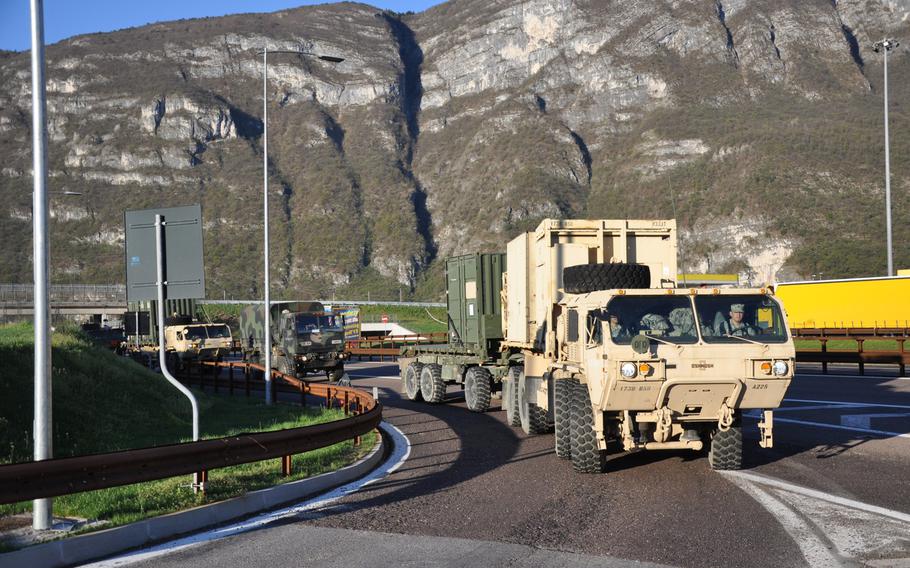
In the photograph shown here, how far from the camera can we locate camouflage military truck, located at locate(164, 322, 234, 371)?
38406 millimetres

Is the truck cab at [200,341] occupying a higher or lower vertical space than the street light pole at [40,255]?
lower

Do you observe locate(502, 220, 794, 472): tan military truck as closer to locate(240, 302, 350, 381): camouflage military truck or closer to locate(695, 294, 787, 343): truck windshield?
locate(695, 294, 787, 343): truck windshield

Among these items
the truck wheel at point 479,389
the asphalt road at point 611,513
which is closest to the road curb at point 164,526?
the asphalt road at point 611,513

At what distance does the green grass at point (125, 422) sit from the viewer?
29.3 ft

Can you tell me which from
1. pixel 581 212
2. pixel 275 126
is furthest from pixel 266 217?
pixel 275 126

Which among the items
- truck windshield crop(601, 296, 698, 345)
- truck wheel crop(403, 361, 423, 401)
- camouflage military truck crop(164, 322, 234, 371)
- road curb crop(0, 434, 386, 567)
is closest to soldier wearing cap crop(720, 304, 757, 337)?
truck windshield crop(601, 296, 698, 345)

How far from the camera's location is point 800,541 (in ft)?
23.9

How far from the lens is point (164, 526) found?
770 cm

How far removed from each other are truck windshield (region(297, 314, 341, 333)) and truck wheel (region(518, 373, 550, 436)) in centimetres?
1800

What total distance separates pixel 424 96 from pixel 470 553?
167147 mm

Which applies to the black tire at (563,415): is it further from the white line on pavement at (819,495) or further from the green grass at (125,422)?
the green grass at (125,422)

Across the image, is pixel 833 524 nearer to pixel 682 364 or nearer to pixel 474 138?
pixel 682 364

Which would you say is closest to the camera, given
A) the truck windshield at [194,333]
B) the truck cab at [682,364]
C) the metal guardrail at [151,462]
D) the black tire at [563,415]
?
the metal guardrail at [151,462]

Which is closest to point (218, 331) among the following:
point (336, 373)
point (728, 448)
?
point (336, 373)
